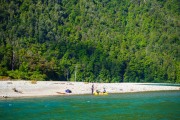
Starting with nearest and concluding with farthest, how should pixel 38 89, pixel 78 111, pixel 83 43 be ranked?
1. pixel 78 111
2. pixel 38 89
3. pixel 83 43

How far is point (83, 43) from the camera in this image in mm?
140875

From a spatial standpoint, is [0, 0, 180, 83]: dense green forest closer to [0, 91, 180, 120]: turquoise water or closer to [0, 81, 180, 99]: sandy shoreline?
[0, 81, 180, 99]: sandy shoreline

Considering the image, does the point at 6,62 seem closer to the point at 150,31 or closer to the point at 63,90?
the point at 63,90

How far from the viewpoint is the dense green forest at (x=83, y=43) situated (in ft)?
358

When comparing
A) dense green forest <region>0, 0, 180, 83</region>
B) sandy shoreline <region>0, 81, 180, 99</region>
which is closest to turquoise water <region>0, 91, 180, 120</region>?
sandy shoreline <region>0, 81, 180, 99</region>

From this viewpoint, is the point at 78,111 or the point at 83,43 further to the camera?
the point at 83,43

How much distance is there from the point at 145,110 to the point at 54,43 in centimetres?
9033

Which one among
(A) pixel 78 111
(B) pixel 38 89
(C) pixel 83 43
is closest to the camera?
(A) pixel 78 111

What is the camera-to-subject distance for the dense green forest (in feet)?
358

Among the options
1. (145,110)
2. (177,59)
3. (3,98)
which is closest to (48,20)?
(177,59)

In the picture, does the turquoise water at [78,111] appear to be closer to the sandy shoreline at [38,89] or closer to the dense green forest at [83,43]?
the sandy shoreline at [38,89]

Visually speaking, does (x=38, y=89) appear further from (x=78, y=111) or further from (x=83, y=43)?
(x=83, y=43)

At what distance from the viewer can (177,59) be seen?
159375mm

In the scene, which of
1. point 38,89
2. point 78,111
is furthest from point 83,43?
point 78,111
